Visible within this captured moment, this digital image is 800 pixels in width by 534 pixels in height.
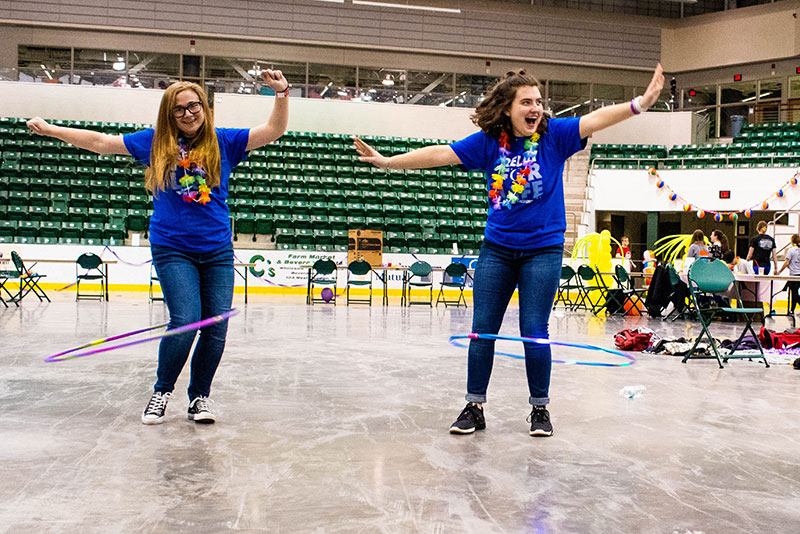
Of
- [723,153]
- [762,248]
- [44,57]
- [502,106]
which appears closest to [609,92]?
[723,153]

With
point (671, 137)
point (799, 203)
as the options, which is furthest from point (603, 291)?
point (671, 137)

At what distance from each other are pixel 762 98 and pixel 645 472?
25.1 meters

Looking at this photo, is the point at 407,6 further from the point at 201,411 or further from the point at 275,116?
the point at 201,411

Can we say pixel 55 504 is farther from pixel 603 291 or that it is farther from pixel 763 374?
pixel 603 291

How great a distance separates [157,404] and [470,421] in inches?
58.7

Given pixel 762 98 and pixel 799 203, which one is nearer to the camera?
pixel 799 203

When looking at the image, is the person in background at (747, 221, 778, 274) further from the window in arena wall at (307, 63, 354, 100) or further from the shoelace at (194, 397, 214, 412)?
the window in arena wall at (307, 63, 354, 100)

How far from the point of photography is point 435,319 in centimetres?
1100

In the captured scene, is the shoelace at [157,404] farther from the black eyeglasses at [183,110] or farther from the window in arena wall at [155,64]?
the window in arena wall at [155,64]

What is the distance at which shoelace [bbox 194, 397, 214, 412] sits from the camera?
3.74 metres

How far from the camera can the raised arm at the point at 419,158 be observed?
3.68 m

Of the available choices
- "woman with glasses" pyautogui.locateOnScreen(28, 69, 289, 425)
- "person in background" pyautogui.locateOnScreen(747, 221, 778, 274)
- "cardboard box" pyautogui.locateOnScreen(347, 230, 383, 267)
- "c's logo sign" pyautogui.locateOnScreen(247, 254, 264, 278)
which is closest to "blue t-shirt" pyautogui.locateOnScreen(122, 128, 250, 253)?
"woman with glasses" pyautogui.locateOnScreen(28, 69, 289, 425)

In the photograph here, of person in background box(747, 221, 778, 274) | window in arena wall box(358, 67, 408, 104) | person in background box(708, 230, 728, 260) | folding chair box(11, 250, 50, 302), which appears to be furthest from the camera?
window in arena wall box(358, 67, 408, 104)

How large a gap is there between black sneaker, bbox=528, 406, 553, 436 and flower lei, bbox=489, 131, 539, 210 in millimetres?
965
